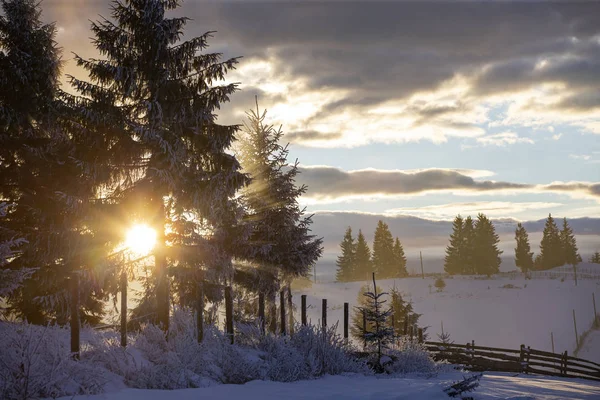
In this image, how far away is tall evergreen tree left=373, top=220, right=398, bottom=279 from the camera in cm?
8462

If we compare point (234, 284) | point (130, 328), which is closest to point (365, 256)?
point (234, 284)

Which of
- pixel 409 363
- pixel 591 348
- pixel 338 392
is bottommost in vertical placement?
pixel 591 348

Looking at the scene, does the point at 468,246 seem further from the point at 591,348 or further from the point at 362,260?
the point at 591,348

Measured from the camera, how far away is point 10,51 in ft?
56.0

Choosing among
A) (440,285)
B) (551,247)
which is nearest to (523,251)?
(551,247)

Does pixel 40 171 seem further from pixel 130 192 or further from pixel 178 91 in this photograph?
pixel 178 91

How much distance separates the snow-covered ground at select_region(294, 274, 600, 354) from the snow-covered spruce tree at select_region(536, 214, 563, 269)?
9548mm

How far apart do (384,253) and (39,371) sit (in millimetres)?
81371

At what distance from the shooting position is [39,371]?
6473mm

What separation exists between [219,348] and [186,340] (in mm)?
842

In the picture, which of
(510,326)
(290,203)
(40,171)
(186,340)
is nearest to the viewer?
(186,340)

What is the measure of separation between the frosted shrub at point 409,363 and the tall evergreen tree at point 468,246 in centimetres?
7007

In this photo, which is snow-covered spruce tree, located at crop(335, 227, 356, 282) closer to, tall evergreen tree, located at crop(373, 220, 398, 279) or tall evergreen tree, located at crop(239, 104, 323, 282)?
tall evergreen tree, located at crop(373, 220, 398, 279)

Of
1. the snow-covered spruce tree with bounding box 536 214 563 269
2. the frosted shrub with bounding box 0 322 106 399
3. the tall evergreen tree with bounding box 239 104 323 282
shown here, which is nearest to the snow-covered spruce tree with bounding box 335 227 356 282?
the snow-covered spruce tree with bounding box 536 214 563 269
